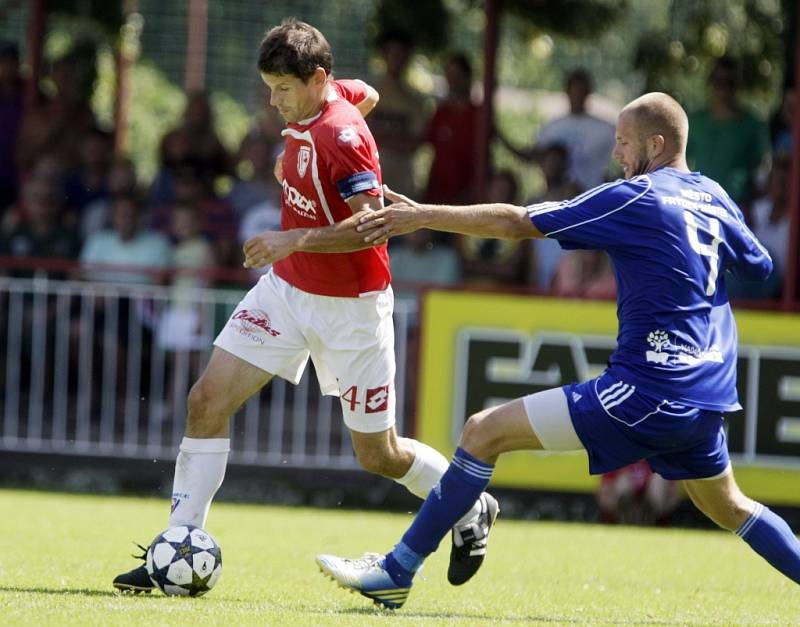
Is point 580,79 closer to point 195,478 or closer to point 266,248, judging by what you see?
point 195,478

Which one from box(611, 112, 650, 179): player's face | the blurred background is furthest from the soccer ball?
the blurred background

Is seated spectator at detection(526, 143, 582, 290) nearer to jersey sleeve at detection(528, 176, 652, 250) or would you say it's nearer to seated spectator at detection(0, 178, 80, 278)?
seated spectator at detection(0, 178, 80, 278)

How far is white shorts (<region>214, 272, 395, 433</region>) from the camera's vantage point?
7145 mm

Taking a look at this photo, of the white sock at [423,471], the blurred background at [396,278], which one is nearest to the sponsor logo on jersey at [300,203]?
the white sock at [423,471]

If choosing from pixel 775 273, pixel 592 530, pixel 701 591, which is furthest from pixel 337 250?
pixel 775 273

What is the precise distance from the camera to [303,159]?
6.97m

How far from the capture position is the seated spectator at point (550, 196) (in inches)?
507

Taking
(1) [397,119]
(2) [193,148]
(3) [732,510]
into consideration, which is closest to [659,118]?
(3) [732,510]

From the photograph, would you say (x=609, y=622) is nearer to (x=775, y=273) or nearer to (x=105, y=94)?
(x=775, y=273)

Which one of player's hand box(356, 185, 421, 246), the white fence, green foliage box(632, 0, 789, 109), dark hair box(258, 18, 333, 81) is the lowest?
the white fence

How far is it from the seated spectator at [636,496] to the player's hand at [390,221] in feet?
19.4

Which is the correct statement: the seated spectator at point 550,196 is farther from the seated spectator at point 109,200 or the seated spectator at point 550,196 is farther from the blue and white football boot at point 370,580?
the blue and white football boot at point 370,580

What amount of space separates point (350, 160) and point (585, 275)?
→ 5874 millimetres

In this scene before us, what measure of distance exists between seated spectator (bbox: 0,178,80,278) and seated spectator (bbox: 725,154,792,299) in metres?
5.44
